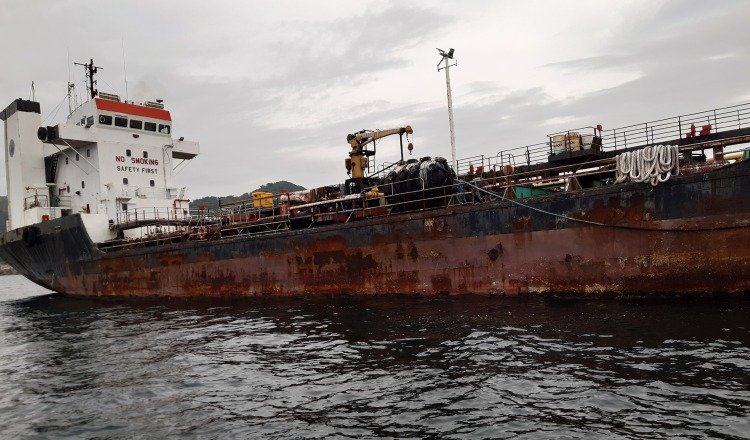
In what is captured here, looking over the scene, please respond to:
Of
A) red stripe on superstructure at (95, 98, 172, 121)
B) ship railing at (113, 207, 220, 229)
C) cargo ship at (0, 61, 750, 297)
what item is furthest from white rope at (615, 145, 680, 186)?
red stripe on superstructure at (95, 98, 172, 121)

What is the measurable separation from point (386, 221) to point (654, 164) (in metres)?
7.42

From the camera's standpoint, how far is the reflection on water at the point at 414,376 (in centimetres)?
555

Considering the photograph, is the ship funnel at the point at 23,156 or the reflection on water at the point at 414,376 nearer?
the reflection on water at the point at 414,376

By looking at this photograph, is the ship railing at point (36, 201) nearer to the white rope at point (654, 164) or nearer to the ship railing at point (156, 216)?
the ship railing at point (156, 216)

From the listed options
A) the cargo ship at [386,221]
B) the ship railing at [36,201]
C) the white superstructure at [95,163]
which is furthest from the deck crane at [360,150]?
the ship railing at [36,201]

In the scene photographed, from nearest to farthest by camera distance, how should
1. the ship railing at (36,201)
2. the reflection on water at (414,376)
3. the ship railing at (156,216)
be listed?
1. the reflection on water at (414,376)
2. the ship railing at (156,216)
3. the ship railing at (36,201)

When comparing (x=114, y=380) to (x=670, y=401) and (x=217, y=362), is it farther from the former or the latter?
(x=670, y=401)

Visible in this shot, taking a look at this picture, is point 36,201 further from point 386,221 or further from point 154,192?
point 386,221

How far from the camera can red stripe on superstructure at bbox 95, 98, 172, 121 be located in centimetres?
2620

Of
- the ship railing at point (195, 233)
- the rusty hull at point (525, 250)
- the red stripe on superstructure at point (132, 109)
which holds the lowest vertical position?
the rusty hull at point (525, 250)

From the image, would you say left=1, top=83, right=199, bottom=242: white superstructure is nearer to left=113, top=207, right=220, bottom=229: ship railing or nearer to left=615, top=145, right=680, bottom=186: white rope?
left=113, top=207, right=220, bottom=229: ship railing

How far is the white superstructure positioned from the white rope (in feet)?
74.9

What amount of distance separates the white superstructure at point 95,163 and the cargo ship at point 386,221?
0.29ft

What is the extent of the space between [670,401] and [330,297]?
11747 mm
